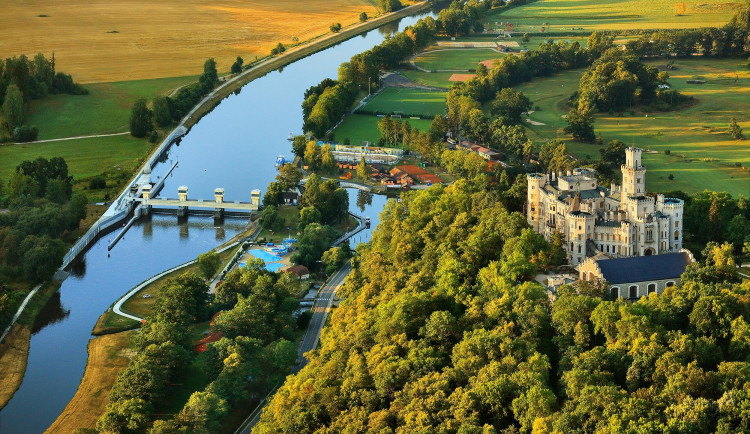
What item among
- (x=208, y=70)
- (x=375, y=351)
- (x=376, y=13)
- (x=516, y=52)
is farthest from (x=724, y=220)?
(x=376, y=13)

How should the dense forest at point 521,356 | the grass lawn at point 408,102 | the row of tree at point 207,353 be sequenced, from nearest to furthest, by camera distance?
the dense forest at point 521,356 → the row of tree at point 207,353 → the grass lawn at point 408,102

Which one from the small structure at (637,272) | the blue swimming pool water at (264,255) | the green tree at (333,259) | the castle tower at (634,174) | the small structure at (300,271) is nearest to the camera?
the small structure at (637,272)

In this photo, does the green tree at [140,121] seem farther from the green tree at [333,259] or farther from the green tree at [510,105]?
the green tree at [333,259]

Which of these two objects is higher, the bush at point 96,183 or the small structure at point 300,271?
the bush at point 96,183

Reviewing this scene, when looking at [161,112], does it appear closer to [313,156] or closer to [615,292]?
[313,156]

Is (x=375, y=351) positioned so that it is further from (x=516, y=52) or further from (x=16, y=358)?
(x=516, y=52)

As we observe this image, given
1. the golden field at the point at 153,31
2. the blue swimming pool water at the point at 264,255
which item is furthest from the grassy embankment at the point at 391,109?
the blue swimming pool water at the point at 264,255
